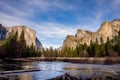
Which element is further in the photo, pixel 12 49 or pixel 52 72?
pixel 12 49

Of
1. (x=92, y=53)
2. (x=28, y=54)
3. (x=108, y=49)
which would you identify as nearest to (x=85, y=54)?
(x=92, y=53)

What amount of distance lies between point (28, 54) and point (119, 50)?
84.0 meters

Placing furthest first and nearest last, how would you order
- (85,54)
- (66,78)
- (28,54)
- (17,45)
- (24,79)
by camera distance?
1. (28,54)
2. (85,54)
3. (17,45)
4. (24,79)
5. (66,78)

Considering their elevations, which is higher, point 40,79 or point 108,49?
point 108,49

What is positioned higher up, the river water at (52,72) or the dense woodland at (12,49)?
the dense woodland at (12,49)

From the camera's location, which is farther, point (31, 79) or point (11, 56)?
point (11, 56)

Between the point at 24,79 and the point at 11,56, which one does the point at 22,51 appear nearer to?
the point at 11,56

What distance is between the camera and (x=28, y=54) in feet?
614

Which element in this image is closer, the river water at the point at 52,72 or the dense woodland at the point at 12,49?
the river water at the point at 52,72

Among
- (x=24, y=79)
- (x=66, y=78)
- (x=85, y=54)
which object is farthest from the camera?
(x=85, y=54)

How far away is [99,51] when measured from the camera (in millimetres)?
163875

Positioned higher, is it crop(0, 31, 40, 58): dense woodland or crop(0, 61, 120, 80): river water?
crop(0, 31, 40, 58): dense woodland

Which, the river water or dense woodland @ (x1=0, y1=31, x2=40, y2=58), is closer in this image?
the river water

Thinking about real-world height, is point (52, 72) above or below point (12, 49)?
below
